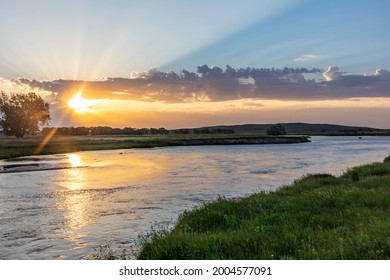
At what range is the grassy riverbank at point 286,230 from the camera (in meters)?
9.73

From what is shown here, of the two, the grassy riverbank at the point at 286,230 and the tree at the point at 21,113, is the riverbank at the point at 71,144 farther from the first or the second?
the grassy riverbank at the point at 286,230

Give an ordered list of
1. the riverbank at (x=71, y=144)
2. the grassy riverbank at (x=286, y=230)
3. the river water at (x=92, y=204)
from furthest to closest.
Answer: the riverbank at (x=71, y=144) < the river water at (x=92, y=204) < the grassy riverbank at (x=286, y=230)

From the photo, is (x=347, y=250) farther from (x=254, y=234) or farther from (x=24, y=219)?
(x=24, y=219)

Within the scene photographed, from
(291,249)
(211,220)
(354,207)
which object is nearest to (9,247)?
(211,220)

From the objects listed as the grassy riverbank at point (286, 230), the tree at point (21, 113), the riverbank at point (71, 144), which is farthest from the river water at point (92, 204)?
the tree at point (21, 113)

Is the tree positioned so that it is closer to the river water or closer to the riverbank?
the riverbank

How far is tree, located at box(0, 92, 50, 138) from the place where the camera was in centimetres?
10956

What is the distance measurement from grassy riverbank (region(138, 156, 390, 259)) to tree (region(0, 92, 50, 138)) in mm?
104209

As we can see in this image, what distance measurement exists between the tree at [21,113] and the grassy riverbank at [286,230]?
104 metres

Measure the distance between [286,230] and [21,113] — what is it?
110 meters

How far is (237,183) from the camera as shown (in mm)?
33250

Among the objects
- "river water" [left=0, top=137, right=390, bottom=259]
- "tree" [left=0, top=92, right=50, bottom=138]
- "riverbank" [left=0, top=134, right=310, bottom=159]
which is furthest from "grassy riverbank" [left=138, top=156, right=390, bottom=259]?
"tree" [left=0, top=92, right=50, bottom=138]

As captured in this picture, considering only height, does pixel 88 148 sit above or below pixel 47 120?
below
